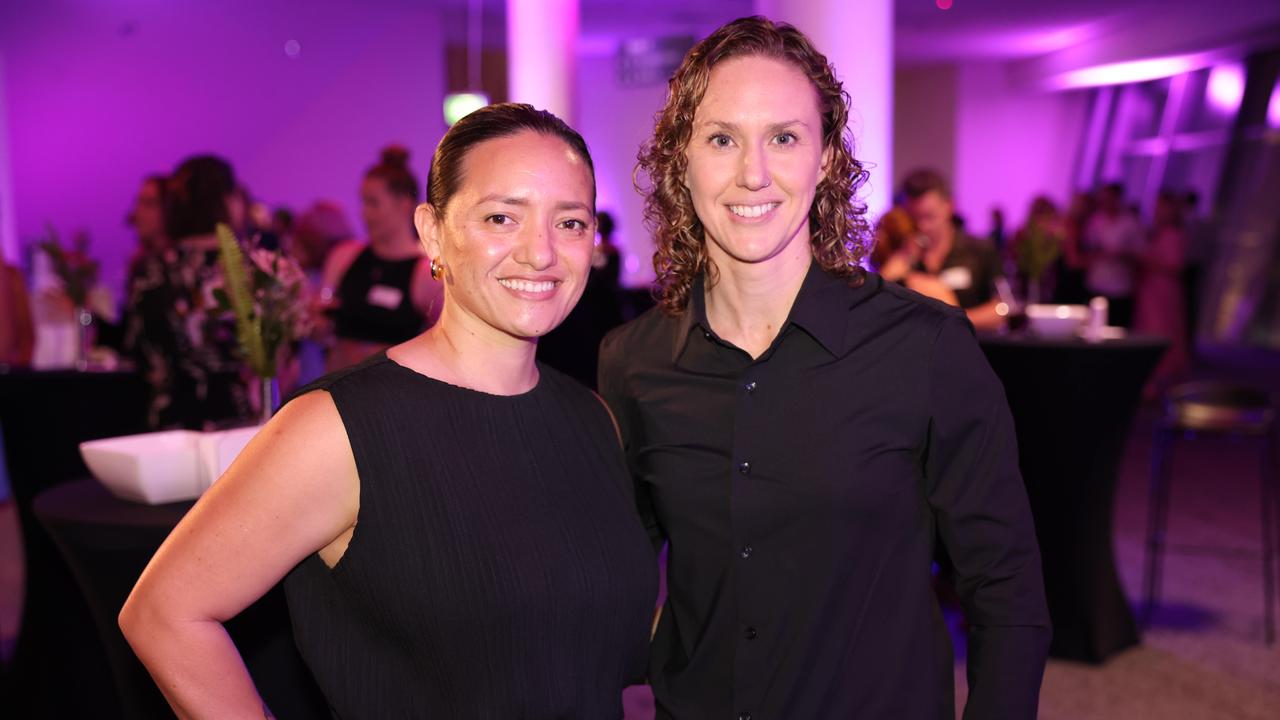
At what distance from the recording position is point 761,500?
59.9 inches

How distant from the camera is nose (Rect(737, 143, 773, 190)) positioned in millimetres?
1552

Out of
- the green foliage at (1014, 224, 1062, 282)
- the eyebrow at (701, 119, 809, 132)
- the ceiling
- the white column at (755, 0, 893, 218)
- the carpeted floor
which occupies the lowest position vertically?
the carpeted floor

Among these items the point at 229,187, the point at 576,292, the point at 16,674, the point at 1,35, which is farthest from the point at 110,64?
the point at 576,292

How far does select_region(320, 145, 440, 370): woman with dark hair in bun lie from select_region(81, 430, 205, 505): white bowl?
2203mm

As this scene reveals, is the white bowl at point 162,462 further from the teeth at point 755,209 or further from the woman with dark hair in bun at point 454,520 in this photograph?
the teeth at point 755,209

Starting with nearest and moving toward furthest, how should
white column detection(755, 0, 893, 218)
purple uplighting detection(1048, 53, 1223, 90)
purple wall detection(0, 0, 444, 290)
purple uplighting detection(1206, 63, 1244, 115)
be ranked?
white column detection(755, 0, 893, 218), purple wall detection(0, 0, 444, 290), purple uplighting detection(1206, 63, 1244, 115), purple uplighting detection(1048, 53, 1223, 90)

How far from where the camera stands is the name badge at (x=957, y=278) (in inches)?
208

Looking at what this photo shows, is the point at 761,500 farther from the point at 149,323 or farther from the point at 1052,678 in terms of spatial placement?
the point at 149,323

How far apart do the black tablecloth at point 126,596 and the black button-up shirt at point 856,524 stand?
2.92 ft

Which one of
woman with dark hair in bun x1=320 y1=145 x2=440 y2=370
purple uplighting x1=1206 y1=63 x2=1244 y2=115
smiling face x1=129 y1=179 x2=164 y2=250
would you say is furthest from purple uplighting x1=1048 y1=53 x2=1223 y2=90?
smiling face x1=129 y1=179 x2=164 y2=250

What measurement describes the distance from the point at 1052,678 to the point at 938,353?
2736 mm

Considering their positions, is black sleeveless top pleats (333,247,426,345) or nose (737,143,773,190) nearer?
nose (737,143,773,190)

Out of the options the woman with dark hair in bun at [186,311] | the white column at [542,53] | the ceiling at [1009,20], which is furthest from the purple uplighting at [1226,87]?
the woman with dark hair in bun at [186,311]

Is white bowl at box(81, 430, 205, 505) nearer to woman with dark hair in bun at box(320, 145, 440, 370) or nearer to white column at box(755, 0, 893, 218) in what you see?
woman with dark hair in bun at box(320, 145, 440, 370)
